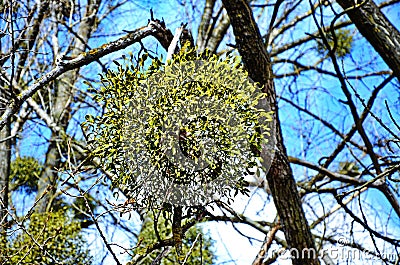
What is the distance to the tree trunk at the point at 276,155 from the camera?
1.33 meters

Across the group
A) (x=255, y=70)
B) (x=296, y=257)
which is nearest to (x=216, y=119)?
(x=255, y=70)

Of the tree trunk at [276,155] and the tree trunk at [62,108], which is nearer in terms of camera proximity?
the tree trunk at [276,155]

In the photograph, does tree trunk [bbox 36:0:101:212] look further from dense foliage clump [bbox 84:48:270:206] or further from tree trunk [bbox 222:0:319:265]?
dense foliage clump [bbox 84:48:270:206]

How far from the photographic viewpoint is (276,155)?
1346 mm

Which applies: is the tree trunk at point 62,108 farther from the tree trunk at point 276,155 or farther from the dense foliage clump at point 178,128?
the dense foliage clump at point 178,128

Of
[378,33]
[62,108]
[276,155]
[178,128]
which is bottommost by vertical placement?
[178,128]

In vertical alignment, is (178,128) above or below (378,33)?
below

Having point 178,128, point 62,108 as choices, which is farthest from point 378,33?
point 62,108

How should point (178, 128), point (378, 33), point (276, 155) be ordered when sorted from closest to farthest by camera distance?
point (178, 128), point (276, 155), point (378, 33)

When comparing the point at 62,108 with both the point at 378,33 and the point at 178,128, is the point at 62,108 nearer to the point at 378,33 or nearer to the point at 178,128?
the point at 378,33

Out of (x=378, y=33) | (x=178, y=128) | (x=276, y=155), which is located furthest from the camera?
(x=378, y=33)

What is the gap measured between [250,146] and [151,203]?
23 centimetres

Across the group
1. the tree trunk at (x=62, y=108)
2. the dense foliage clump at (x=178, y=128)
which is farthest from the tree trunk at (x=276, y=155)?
the tree trunk at (x=62, y=108)

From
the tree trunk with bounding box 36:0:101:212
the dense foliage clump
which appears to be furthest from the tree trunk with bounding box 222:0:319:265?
the tree trunk with bounding box 36:0:101:212
